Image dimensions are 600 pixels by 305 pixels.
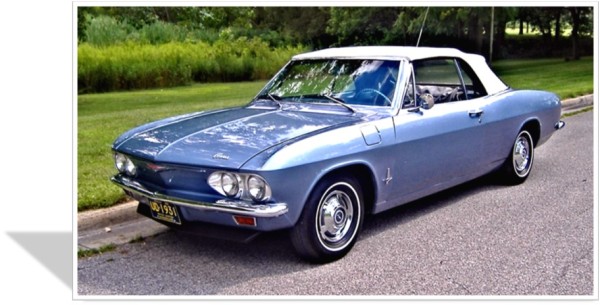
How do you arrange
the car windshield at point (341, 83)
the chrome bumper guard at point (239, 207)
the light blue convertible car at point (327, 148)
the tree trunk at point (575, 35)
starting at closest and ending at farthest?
the chrome bumper guard at point (239, 207) → the light blue convertible car at point (327, 148) → the car windshield at point (341, 83) → the tree trunk at point (575, 35)

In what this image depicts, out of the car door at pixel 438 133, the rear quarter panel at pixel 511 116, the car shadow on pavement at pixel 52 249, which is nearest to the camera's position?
the car shadow on pavement at pixel 52 249

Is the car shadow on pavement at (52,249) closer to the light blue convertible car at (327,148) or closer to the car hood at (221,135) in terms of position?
the light blue convertible car at (327,148)

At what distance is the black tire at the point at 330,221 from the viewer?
4.07 metres

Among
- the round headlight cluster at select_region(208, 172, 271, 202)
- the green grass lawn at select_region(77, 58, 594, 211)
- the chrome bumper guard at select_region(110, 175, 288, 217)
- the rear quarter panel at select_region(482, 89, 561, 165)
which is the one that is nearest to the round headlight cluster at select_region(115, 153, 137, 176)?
the chrome bumper guard at select_region(110, 175, 288, 217)

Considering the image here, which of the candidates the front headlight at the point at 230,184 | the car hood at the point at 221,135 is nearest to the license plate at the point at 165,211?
the car hood at the point at 221,135

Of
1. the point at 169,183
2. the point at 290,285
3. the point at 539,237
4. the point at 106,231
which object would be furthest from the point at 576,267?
the point at 106,231

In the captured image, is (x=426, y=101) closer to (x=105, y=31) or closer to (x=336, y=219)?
(x=336, y=219)

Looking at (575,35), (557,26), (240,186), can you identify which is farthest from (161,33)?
(575,35)

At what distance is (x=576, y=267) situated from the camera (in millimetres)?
4125

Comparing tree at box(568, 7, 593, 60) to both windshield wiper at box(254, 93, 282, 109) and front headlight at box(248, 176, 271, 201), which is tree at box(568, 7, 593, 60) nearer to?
windshield wiper at box(254, 93, 282, 109)

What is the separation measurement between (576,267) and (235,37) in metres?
6.76

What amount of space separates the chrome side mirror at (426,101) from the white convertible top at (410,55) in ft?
1.08

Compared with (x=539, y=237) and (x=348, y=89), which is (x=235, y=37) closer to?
(x=348, y=89)

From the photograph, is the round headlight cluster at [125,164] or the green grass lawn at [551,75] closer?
the round headlight cluster at [125,164]
